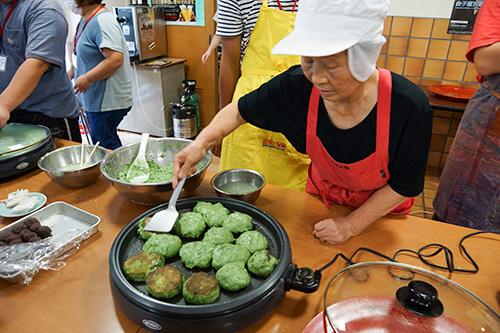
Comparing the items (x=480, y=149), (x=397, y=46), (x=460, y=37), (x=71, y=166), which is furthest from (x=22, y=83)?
(x=460, y=37)

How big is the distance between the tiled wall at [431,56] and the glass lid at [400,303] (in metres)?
3.25

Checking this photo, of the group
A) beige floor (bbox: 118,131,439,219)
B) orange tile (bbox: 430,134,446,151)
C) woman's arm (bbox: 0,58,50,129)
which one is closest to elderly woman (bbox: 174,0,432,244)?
woman's arm (bbox: 0,58,50,129)

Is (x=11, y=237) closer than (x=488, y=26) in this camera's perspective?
Yes

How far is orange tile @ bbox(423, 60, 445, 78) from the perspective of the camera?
3.31 meters

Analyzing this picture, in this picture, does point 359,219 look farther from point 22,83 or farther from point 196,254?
point 22,83

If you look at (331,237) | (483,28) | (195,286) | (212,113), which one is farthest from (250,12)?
(212,113)

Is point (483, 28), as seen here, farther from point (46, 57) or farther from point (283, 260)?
point (46, 57)

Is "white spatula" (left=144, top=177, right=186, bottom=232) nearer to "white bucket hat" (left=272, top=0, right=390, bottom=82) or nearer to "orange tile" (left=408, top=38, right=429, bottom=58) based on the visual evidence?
"white bucket hat" (left=272, top=0, right=390, bottom=82)

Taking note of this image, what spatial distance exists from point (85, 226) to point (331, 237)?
3.06 ft

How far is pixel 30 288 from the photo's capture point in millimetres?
964

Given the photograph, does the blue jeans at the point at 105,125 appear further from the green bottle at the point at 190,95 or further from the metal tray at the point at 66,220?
the metal tray at the point at 66,220

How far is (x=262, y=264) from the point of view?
92cm

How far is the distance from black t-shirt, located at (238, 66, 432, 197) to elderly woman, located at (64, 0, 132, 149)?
1620 millimetres

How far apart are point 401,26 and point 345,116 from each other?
273 centimetres
